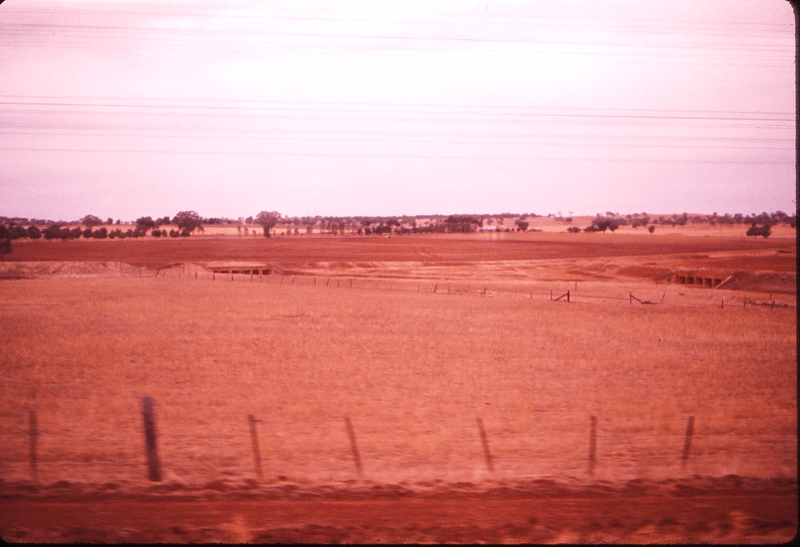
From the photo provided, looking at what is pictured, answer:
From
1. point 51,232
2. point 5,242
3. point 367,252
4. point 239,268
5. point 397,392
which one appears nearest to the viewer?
point 397,392

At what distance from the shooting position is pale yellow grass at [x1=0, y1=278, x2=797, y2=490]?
9.80 metres

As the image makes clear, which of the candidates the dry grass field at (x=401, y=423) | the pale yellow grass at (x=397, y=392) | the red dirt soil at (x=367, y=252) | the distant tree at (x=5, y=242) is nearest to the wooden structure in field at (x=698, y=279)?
the red dirt soil at (x=367, y=252)

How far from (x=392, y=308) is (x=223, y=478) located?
3024cm

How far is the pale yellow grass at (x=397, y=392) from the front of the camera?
9.80 metres

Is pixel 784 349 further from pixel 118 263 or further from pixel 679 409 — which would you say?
pixel 118 263

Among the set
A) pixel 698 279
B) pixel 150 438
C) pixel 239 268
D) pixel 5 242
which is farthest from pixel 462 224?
pixel 150 438

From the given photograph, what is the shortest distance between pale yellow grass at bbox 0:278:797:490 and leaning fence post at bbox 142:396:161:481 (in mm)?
261

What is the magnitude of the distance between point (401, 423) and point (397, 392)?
134 inches

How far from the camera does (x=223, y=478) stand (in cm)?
878

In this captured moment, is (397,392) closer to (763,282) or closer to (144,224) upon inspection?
(763,282)

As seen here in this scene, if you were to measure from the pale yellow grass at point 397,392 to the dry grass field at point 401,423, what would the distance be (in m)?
0.08

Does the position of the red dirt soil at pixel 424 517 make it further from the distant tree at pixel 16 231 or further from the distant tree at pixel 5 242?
the distant tree at pixel 16 231

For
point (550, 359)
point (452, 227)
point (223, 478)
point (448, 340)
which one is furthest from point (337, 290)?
point (452, 227)

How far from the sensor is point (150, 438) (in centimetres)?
834
